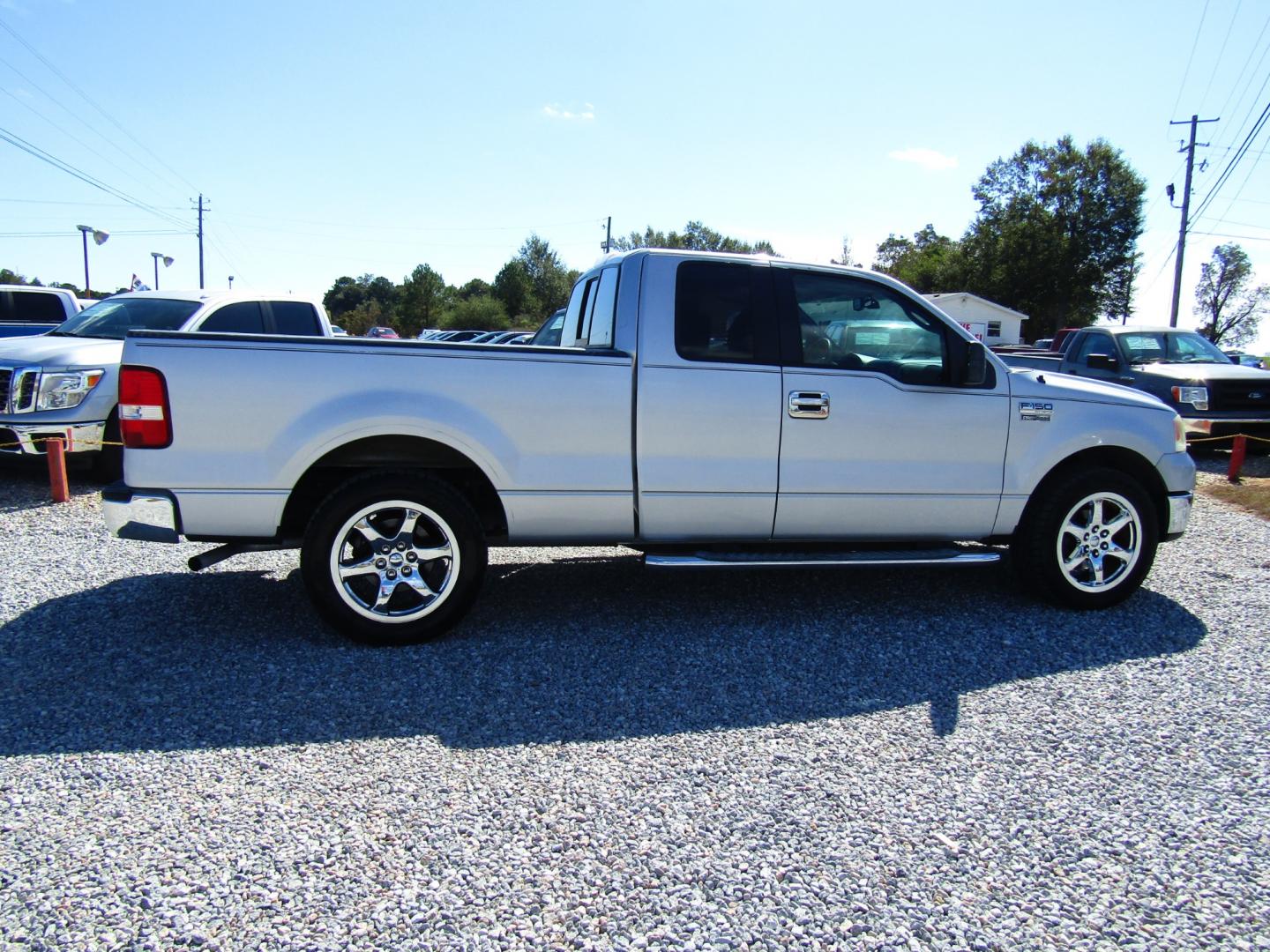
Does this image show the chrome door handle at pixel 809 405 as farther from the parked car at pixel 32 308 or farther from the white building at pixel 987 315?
the white building at pixel 987 315

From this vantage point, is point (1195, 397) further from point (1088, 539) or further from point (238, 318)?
point (238, 318)

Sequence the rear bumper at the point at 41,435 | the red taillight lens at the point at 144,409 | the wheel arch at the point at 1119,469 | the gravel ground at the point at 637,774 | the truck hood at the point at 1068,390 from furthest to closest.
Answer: the rear bumper at the point at 41,435, the wheel arch at the point at 1119,469, the truck hood at the point at 1068,390, the red taillight lens at the point at 144,409, the gravel ground at the point at 637,774

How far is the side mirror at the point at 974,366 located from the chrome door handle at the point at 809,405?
0.80 m

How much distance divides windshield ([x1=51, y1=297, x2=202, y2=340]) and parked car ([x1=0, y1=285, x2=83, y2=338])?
4.14 metres

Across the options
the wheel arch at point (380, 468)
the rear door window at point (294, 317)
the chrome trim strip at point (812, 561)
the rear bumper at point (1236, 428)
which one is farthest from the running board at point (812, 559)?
the rear bumper at point (1236, 428)

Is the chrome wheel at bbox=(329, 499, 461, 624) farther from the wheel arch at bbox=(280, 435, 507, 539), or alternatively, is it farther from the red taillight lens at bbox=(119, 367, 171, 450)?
the red taillight lens at bbox=(119, 367, 171, 450)

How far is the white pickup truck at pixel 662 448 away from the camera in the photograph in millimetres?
4082

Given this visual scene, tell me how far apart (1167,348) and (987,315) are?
152ft

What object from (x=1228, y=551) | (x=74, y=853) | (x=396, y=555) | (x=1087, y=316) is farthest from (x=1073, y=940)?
(x=1087, y=316)

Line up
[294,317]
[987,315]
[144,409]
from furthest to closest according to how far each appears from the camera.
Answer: [987,315], [294,317], [144,409]

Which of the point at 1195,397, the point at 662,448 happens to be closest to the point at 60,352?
the point at 662,448

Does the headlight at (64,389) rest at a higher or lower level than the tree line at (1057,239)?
lower

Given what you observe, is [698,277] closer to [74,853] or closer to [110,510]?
[110,510]

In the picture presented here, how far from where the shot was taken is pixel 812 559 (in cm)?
465
